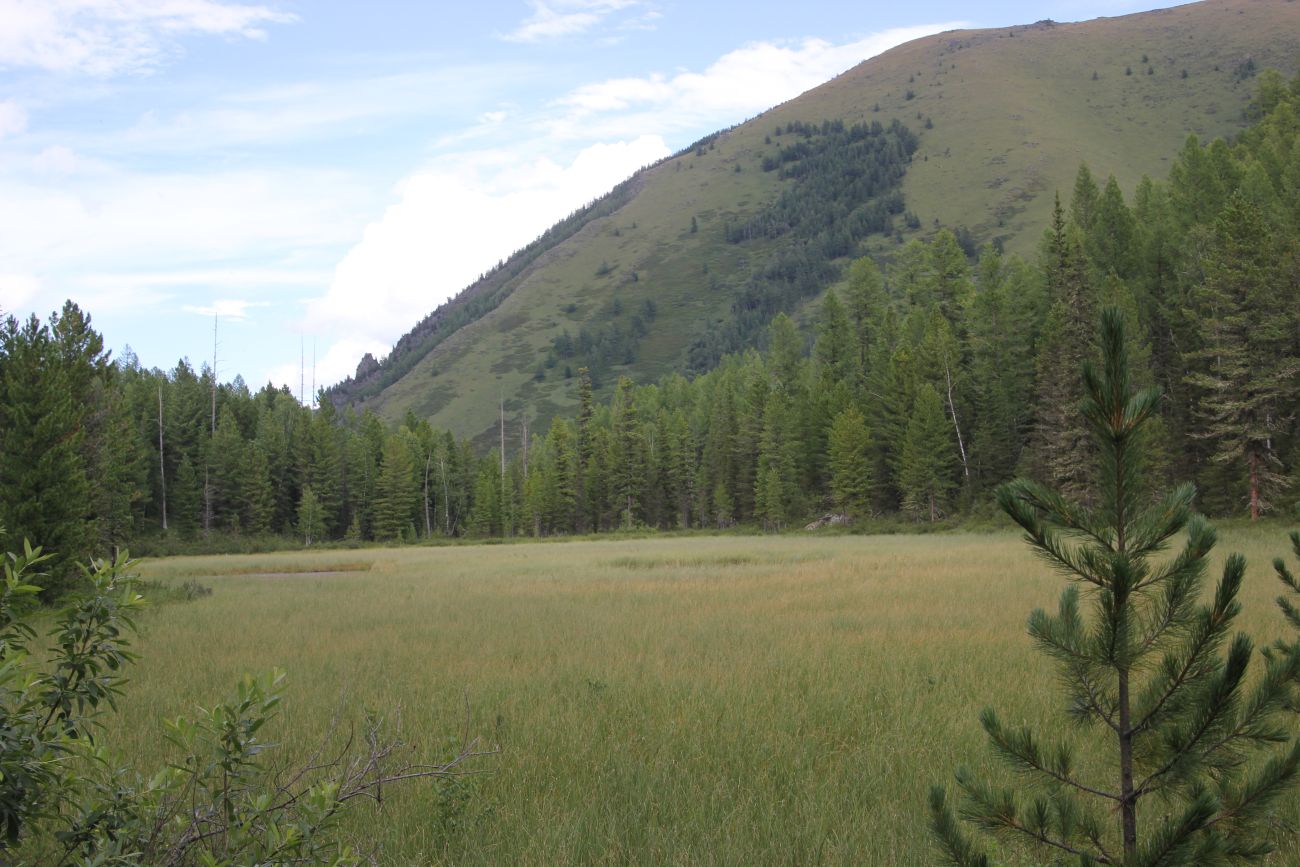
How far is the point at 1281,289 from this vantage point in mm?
37188

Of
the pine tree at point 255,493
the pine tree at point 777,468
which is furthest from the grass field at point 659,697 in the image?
the pine tree at point 255,493

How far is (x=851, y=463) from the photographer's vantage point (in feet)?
194

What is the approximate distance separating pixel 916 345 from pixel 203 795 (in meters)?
60.2

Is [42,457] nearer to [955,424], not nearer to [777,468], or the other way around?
[955,424]

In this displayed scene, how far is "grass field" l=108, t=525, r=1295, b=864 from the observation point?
5.15m

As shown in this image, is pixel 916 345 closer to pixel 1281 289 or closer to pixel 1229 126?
pixel 1281 289

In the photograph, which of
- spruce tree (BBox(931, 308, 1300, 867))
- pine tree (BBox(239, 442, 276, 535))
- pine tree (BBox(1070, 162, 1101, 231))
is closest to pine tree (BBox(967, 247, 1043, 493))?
pine tree (BBox(1070, 162, 1101, 231))

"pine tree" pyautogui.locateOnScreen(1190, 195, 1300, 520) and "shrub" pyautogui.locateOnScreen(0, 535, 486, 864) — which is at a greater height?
"pine tree" pyautogui.locateOnScreen(1190, 195, 1300, 520)

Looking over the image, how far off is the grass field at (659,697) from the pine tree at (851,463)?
39.0 m

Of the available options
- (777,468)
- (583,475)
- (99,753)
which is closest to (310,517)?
(583,475)

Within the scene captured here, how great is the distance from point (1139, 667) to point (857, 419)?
189ft

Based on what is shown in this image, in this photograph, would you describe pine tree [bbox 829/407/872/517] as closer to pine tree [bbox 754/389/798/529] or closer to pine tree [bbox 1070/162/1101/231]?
pine tree [bbox 754/389/798/529]

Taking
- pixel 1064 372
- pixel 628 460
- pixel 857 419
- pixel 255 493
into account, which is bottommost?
pixel 255 493

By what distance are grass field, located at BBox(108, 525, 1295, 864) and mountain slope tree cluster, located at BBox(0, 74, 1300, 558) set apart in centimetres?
279
